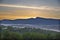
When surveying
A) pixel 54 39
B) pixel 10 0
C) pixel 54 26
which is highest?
pixel 10 0

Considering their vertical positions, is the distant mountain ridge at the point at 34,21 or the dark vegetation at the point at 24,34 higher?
the distant mountain ridge at the point at 34,21

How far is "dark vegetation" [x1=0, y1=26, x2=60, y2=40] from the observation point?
2076 millimetres

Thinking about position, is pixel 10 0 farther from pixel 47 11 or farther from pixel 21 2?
pixel 47 11

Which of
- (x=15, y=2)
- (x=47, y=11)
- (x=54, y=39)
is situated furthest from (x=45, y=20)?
(x=15, y=2)

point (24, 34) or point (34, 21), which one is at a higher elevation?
point (34, 21)

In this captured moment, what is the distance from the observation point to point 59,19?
2123 mm

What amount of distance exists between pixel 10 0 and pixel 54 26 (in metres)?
0.60

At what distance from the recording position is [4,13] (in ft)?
6.82

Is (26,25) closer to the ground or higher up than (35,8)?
closer to the ground

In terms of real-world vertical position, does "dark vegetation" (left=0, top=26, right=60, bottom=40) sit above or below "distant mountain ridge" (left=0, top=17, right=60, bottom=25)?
below

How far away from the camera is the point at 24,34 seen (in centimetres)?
209

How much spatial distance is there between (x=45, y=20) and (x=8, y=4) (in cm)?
47

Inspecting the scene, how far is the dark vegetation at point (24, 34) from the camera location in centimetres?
208

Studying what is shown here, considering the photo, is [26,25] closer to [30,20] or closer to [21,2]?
[30,20]
